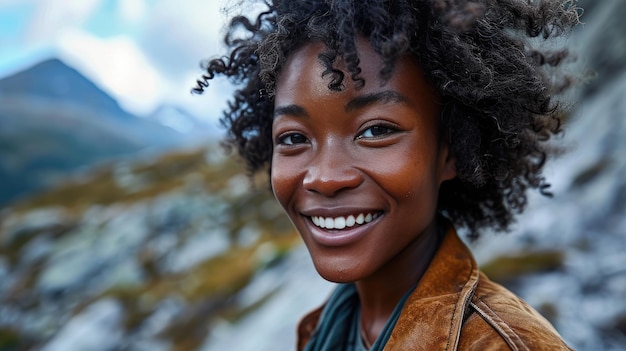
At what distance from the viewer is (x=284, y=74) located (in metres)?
2.80

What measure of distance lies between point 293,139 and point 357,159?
0.39 meters

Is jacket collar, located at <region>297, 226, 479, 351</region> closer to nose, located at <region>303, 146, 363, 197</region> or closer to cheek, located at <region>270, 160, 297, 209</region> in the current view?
nose, located at <region>303, 146, 363, 197</region>

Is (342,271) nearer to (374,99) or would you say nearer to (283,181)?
(283,181)

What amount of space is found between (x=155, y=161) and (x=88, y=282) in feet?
82.8

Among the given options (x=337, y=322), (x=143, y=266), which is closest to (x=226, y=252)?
(x=143, y=266)

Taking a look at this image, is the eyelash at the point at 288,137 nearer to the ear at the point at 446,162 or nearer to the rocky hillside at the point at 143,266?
the ear at the point at 446,162

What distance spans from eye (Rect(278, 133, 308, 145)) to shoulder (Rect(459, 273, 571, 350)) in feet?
3.52

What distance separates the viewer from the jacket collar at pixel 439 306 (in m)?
2.36

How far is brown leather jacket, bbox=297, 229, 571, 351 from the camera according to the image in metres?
2.29

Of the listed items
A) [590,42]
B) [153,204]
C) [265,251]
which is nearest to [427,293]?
[265,251]

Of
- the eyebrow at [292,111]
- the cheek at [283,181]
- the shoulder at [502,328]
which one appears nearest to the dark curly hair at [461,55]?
the eyebrow at [292,111]

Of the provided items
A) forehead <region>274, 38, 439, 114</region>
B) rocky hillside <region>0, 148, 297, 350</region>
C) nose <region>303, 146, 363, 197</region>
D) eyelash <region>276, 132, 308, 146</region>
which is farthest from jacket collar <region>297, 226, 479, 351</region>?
rocky hillside <region>0, 148, 297, 350</region>

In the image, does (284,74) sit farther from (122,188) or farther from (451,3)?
(122,188)

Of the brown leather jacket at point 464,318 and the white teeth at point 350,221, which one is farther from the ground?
the white teeth at point 350,221
